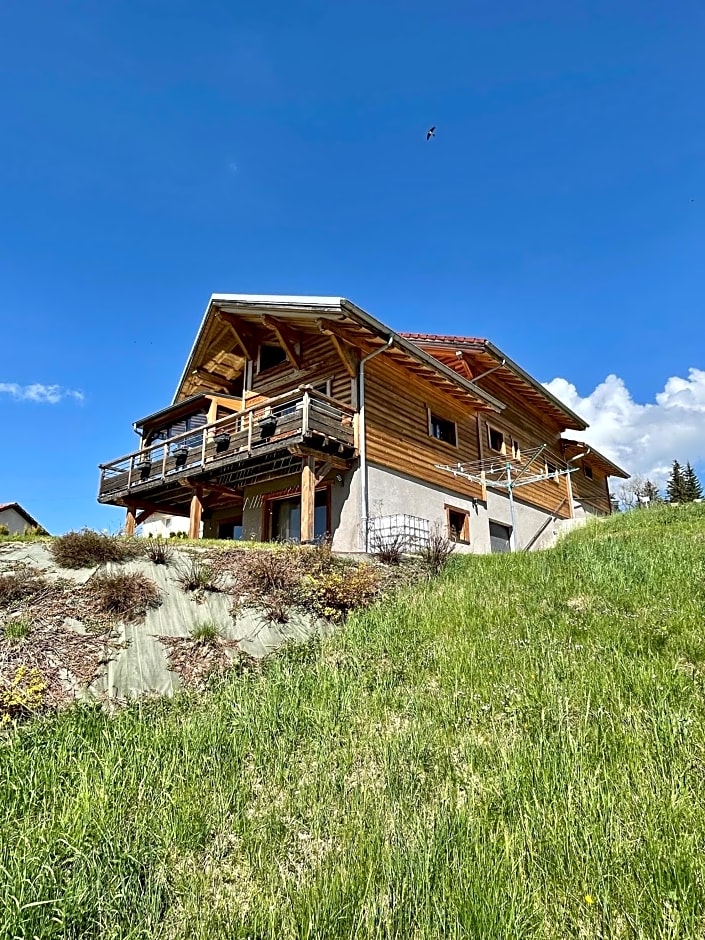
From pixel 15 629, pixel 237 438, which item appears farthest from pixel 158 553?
pixel 237 438

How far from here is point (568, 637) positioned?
17.7 feet

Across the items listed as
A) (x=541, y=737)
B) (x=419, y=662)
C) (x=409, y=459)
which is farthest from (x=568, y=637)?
(x=409, y=459)

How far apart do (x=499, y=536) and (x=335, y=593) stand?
11.9 metres

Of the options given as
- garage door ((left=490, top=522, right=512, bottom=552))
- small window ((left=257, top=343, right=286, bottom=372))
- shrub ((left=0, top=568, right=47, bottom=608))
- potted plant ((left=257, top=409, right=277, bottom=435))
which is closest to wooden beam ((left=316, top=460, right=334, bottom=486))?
potted plant ((left=257, top=409, right=277, bottom=435))

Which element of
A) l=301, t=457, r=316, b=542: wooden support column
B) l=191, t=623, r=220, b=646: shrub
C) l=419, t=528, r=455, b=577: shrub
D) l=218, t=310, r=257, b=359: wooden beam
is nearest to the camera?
l=191, t=623, r=220, b=646: shrub

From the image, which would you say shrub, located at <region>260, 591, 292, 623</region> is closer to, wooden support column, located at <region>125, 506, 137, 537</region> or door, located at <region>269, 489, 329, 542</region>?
door, located at <region>269, 489, 329, 542</region>

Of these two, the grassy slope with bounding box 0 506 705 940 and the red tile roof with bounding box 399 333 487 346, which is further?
the red tile roof with bounding box 399 333 487 346

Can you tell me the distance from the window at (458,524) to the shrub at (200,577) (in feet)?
31.2

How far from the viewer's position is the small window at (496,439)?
19469 mm

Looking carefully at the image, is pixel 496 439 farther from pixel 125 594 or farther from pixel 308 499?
pixel 125 594

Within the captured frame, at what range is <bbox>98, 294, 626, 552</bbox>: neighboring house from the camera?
13172mm

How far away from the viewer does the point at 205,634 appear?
620 cm

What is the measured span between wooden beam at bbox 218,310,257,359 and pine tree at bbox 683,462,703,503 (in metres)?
38.3

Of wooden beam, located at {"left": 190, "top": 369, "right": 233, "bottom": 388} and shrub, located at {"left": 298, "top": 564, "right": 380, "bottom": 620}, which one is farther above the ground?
wooden beam, located at {"left": 190, "top": 369, "right": 233, "bottom": 388}
